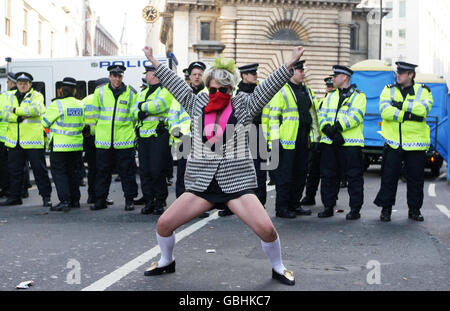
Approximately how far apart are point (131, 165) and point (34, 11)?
83.4 ft

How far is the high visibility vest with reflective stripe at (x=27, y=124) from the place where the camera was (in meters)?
9.71

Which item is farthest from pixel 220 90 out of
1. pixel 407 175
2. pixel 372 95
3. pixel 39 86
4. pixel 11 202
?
pixel 39 86

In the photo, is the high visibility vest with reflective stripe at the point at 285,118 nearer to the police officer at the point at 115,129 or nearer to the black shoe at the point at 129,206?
the police officer at the point at 115,129

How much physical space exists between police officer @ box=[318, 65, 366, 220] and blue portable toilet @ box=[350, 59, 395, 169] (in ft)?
27.3

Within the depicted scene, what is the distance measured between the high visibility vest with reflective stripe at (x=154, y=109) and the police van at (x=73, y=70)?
8.74m

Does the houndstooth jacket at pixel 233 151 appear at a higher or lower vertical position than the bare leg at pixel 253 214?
higher

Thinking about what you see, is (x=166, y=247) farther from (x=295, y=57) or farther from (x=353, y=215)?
(x=353, y=215)

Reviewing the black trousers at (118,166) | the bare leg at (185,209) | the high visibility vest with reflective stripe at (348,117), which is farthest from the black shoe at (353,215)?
the bare leg at (185,209)

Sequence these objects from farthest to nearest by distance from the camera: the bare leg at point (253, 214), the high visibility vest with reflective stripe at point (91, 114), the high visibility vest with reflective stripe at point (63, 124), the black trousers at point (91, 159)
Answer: the black trousers at point (91, 159)
the high visibility vest with reflective stripe at point (63, 124)
the high visibility vest with reflective stripe at point (91, 114)
the bare leg at point (253, 214)

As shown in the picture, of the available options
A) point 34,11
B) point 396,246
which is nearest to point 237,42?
point 34,11

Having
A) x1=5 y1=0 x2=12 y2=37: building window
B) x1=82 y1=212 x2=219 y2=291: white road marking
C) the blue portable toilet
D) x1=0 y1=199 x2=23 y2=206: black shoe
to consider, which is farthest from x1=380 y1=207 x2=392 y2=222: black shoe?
x1=5 y1=0 x2=12 y2=37: building window

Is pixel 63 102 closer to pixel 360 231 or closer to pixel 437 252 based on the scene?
pixel 360 231

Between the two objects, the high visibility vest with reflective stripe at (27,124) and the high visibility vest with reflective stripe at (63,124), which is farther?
the high visibility vest with reflective stripe at (27,124)

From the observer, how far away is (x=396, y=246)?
21.1ft
